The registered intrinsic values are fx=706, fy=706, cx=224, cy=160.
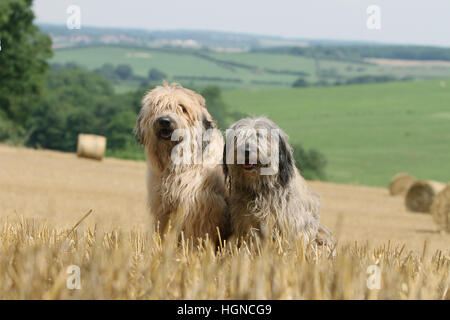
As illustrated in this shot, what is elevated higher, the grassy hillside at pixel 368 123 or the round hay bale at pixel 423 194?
the grassy hillside at pixel 368 123

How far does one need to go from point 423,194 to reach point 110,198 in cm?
848

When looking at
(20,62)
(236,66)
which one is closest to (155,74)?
(236,66)

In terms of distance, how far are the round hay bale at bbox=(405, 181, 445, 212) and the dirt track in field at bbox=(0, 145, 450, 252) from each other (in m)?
0.27

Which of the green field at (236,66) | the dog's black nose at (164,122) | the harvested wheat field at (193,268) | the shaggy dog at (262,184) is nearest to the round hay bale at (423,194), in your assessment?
the harvested wheat field at (193,268)

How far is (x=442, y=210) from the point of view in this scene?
15133mm

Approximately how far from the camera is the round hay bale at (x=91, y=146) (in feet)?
88.5

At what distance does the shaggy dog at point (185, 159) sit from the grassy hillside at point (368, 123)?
30269 mm

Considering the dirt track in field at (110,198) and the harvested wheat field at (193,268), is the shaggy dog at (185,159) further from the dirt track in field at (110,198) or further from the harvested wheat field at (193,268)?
the dirt track in field at (110,198)

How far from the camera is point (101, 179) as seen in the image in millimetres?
21953

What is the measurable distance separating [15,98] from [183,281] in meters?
28.9

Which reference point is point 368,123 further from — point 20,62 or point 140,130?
point 140,130

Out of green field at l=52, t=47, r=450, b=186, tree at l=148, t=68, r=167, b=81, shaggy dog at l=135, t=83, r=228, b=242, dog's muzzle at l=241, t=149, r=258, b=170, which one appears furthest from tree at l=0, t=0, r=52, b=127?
tree at l=148, t=68, r=167, b=81

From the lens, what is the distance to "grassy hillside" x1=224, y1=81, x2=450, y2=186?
40188 millimetres

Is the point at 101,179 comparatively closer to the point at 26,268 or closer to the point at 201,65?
the point at 26,268
